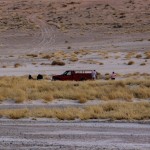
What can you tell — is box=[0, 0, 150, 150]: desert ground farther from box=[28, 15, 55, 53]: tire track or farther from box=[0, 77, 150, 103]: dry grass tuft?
box=[0, 77, 150, 103]: dry grass tuft

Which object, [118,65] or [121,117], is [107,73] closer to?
[118,65]

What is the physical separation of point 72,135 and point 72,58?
1567 inches

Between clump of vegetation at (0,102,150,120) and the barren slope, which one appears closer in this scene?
clump of vegetation at (0,102,150,120)

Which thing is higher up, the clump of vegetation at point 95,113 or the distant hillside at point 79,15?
the clump of vegetation at point 95,113

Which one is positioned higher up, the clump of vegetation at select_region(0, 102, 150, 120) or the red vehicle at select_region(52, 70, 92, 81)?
the clump of vegetation at select_region(0, 102, 150, 120)

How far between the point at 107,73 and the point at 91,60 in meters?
11.6

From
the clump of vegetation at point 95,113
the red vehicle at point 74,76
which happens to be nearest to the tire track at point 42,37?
the red vehicle at point 74,76

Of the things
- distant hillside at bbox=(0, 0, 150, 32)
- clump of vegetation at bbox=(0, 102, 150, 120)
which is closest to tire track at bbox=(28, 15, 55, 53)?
distant hillside at bbox=(0, 0, 150, 32)

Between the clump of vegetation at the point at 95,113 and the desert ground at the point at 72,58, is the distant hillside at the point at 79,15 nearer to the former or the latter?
the desert ground at the point at 72,58

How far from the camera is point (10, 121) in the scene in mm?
18188

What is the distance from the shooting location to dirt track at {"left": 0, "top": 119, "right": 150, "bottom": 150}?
13.6 metres

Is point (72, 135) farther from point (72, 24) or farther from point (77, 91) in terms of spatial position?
point (72, 24)

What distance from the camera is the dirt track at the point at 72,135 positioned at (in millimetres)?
13633

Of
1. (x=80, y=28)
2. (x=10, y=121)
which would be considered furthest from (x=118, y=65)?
(x=80, y=28)
